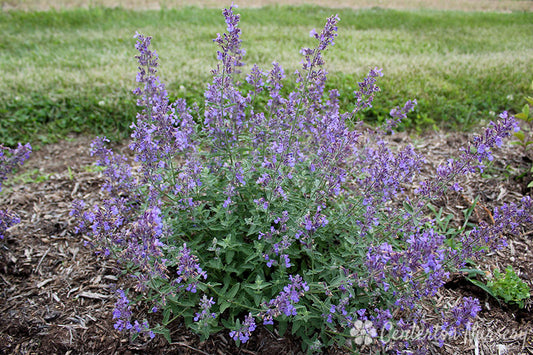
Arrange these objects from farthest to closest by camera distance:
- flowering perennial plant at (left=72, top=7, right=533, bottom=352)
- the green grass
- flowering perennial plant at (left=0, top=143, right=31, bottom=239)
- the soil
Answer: the green grass
flowering perennial plant at (left=0, top=143, right=31, bottom=239)
the soil
flowering perennial plant at (left=72, top=7, right=533, bottom=352)

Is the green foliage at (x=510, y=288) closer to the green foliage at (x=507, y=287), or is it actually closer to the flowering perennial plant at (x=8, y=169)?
the green foliage at (x=507, y=287)

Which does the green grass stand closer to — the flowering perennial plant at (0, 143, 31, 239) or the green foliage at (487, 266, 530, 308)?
the flowering perennial plant at (0, 143, 31, 239)

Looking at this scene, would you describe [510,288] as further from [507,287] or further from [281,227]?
[281,227]

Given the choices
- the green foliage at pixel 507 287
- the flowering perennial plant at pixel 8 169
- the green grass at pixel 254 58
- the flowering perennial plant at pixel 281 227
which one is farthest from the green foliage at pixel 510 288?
the flowering perennial plant at pixel 8 169

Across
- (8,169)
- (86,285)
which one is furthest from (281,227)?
(8,169)

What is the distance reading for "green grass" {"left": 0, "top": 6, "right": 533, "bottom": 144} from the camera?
19.4 ft

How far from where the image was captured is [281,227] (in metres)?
2.45

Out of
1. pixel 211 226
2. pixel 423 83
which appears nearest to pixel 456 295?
pixel 211 226

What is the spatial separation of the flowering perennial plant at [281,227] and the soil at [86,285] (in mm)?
326

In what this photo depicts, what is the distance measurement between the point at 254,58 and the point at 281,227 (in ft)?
18.9

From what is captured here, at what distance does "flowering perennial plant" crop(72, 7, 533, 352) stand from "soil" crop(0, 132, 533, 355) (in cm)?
33

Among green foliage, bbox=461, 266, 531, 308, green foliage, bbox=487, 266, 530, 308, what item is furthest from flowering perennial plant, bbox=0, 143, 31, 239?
green foliage, bbox=487, 266, 530, 308

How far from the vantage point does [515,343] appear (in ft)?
9.25

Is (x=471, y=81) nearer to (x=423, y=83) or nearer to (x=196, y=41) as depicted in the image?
(x=423, y=83)
